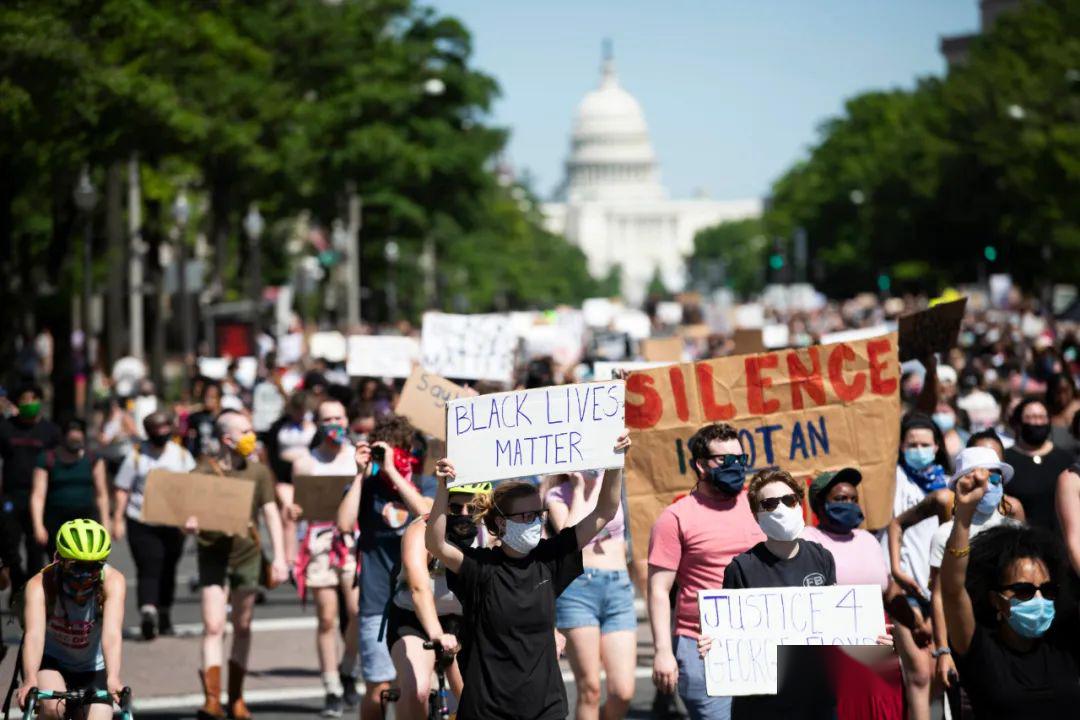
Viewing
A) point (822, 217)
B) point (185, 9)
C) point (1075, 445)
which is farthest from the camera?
point (822, 217)

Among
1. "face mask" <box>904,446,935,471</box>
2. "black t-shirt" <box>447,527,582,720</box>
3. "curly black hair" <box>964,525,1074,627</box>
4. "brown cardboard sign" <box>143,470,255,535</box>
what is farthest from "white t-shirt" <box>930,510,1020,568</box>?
"brown cardboard sign" <box>143,470,255,535</box>

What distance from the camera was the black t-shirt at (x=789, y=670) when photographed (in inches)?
305

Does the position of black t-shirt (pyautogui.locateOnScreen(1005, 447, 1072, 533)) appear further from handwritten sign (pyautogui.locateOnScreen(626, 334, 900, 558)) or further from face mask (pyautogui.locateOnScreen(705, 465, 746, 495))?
face mask (pyautogui.locateOnScreen(705, 465, 746, 495))

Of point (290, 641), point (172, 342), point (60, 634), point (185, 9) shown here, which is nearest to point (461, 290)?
point (172, 342)

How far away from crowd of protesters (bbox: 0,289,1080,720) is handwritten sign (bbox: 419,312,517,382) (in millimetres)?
1344

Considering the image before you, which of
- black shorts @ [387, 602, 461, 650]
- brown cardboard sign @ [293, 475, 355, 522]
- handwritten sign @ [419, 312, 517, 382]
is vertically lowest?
black shorts @ [387, 602, 461, 650]

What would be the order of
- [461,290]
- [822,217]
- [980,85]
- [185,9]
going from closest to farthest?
[185,9], [980,85], [461,290], [822,217]

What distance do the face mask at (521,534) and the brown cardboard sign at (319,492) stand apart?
15.2ft

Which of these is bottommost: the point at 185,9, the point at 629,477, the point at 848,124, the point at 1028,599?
the point at 1028,599

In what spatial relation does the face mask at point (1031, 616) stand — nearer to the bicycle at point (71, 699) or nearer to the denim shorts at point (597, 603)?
the bicycle at point (71, 699)

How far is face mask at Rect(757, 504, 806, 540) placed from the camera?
7961mm

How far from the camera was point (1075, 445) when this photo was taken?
45.8 feet

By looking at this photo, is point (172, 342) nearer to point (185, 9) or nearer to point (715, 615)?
point (185, 9)

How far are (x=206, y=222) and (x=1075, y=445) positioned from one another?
46273 millimetres
